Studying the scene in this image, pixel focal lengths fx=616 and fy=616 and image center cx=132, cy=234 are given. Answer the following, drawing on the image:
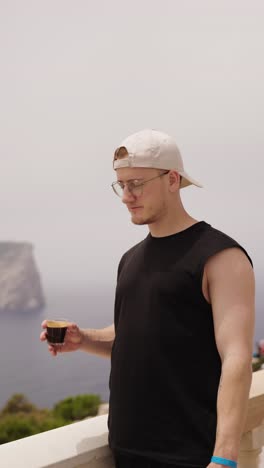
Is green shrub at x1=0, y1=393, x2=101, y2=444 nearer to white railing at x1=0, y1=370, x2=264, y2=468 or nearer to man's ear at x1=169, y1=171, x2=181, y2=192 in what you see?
white railing at x1=0, y1=370, x2=264, y2=468

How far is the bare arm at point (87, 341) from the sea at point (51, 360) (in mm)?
33812

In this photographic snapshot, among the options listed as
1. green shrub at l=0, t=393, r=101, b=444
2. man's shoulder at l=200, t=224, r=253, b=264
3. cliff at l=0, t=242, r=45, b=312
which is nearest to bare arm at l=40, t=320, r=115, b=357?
man's shoulder at l=200, t=224, r=253, b=264

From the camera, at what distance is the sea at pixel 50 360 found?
36531mm

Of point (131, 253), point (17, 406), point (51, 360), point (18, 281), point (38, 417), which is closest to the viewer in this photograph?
point (131, 253)

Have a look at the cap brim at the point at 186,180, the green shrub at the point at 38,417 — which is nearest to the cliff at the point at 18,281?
the green shrub at the point at 38,417

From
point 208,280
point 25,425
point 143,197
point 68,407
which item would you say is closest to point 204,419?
point 208,280

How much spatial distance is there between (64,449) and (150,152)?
73cm

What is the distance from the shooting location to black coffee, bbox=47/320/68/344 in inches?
63.1

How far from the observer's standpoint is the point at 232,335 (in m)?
1.25

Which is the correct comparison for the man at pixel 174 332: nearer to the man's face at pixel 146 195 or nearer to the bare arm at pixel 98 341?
the man's face at pixel 146 195

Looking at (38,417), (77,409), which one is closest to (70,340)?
(77,409)

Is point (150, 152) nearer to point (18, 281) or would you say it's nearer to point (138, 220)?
point (138, 220)

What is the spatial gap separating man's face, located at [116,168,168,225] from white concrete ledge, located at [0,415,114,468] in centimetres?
55

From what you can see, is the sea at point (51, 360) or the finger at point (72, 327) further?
the sea at point (51, 360)
